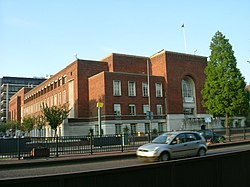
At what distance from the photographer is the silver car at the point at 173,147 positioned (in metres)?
14.9

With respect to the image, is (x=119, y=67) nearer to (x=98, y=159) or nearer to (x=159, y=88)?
(x=159, y=88)

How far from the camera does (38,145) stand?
2084 cm

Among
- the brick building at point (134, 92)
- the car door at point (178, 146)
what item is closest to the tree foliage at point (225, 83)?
the brick building at point (134, 92)

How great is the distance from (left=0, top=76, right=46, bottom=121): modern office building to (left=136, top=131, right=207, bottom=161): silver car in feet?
447

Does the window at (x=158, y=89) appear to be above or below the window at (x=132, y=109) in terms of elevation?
above

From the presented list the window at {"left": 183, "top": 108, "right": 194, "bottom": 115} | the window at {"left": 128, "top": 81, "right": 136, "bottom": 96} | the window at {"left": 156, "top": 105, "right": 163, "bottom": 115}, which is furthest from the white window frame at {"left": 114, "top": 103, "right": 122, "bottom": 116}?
the window at {"left": 183, "top": 108, "right": 194, "bottom": 115}

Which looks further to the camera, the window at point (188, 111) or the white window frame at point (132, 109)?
the window at point (188, 111)

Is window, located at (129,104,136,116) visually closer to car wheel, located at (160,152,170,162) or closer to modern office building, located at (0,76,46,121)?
car wheel, located at (160,152,170,162)

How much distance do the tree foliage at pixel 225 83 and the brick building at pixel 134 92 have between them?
1156 cm

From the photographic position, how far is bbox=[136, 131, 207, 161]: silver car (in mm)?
14930

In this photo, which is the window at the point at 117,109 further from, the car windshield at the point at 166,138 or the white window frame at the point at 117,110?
the car windshield at the point at 166,138

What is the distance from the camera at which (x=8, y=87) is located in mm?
148125

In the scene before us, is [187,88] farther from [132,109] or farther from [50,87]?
[50,87]

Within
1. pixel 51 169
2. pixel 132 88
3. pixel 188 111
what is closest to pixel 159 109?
pixel 132 88
